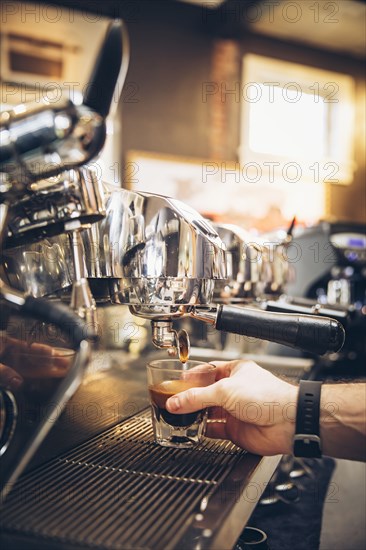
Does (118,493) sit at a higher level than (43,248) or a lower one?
lower

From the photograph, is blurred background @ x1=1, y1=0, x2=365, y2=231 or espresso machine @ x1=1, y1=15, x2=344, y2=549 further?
blurred background @ x1=1, y1=0, x2=365, y2=231

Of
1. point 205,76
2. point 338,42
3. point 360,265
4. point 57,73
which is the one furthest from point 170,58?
point 360,265

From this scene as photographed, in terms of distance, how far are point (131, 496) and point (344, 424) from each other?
337mm

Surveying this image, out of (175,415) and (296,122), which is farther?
(296,122)

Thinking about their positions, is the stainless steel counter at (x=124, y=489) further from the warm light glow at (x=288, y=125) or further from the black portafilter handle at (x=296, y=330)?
the warm light glow at (x=288, y=125)

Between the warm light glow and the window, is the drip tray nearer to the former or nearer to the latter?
the window

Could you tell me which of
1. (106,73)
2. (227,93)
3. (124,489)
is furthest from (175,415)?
(227,93)

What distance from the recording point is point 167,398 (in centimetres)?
84

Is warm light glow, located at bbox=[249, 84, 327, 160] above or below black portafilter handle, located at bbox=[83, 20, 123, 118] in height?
above

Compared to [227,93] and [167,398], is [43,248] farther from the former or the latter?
[227,93]

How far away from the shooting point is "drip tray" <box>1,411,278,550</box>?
0.55 m

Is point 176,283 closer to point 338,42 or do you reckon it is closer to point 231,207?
point 231,207

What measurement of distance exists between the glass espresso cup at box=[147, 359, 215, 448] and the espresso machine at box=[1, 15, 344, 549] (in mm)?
25

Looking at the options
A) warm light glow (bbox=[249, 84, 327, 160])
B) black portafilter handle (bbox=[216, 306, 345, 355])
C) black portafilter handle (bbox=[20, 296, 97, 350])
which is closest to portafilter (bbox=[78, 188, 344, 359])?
black portafilter handle (bbox=[216, 306, 345, 355])
